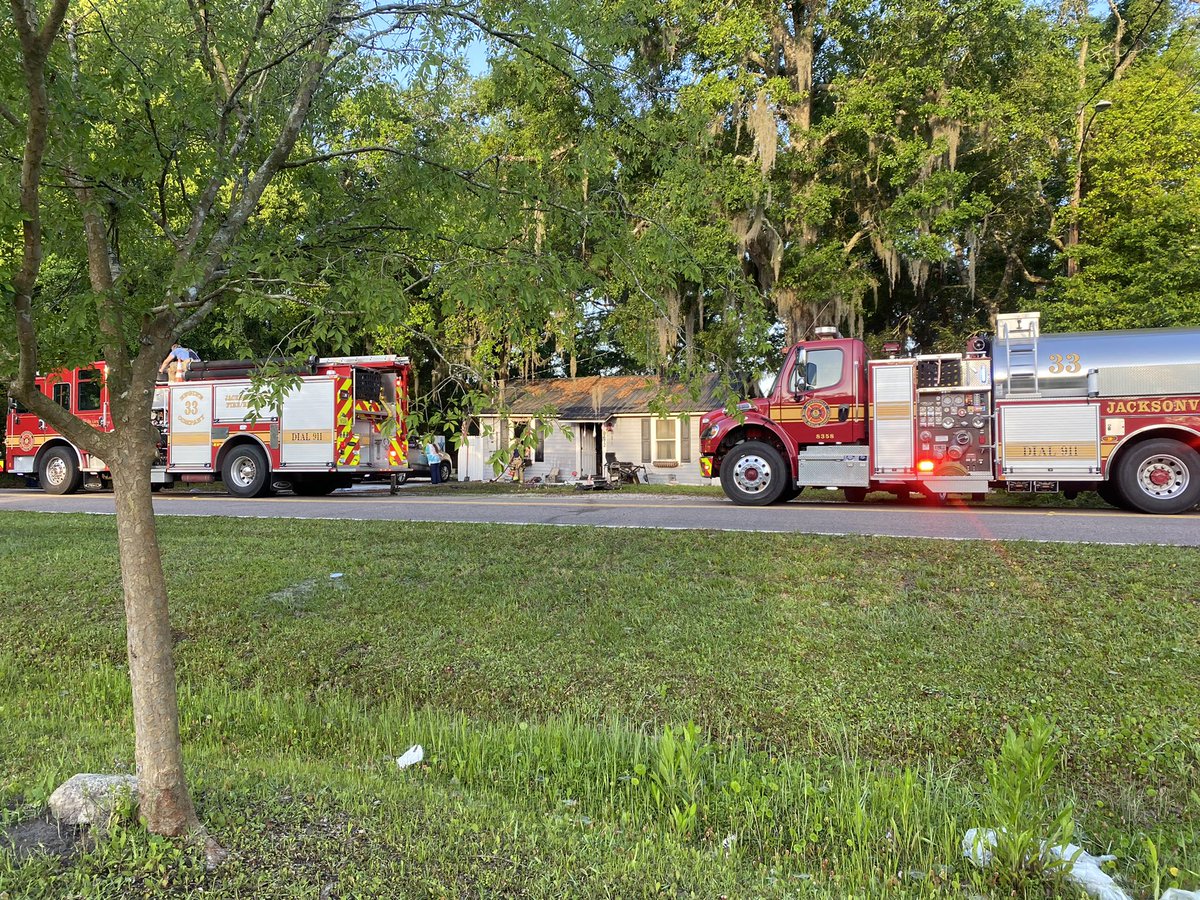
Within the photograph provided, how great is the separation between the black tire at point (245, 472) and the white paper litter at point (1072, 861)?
54.5ft

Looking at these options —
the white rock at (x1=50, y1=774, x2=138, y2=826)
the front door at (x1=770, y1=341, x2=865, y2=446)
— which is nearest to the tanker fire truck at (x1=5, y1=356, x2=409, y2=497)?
the front door at (x1=770, y1=341, x2=865, y2=446)

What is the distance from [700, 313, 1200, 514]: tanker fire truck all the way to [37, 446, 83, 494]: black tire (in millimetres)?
15255

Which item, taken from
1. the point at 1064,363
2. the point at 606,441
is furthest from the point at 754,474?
the point at 606,441

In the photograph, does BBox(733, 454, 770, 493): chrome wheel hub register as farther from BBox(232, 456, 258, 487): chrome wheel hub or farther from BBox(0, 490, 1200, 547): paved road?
BBox(232, 456, 258, 487): chrome wheel hub

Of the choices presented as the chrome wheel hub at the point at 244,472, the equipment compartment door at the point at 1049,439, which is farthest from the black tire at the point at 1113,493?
the chrome wheel hub at the point at 244,472

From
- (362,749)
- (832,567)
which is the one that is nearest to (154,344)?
(362,749)

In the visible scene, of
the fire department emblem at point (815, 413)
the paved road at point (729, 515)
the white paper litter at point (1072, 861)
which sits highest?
the fire department emblem at point (815, 413)

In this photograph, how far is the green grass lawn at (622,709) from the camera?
272 cm

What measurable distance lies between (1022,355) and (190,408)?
55.2ft

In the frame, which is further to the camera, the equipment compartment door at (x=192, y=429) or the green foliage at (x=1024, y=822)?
the equipment compartment door at (x=192, y=429)

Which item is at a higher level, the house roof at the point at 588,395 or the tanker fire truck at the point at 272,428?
the house roof at the point at 588,395

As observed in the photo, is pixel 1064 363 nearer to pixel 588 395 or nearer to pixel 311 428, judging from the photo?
pixel 311 428

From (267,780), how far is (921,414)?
11.5 metres

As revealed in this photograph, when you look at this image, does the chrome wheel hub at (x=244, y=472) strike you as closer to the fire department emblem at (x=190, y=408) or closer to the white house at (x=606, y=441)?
the fire department emblem at (x=190, y=408)
